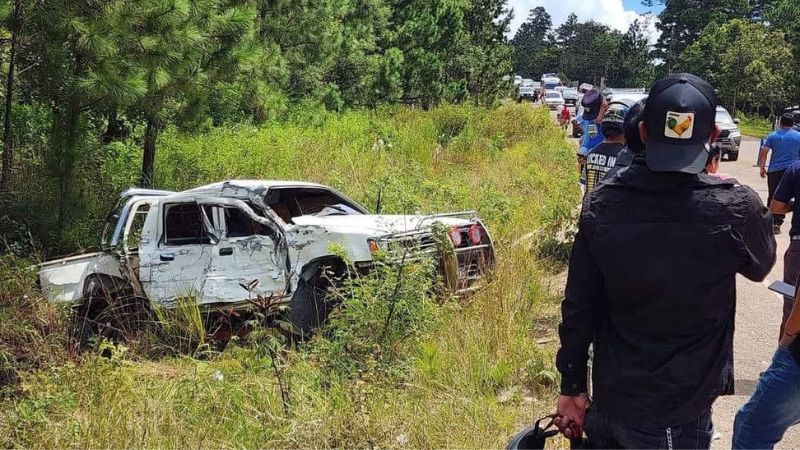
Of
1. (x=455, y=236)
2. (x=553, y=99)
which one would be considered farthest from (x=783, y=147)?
(x=553, y=99)

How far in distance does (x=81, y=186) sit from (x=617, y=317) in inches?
338

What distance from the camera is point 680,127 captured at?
1.90m

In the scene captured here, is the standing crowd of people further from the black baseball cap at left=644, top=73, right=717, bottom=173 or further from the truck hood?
the truck hood

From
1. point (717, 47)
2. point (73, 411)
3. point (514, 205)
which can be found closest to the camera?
point (73, 411)

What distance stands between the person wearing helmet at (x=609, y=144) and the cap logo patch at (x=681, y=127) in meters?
3.65

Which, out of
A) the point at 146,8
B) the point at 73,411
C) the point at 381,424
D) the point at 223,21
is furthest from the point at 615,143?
the point at 223,21

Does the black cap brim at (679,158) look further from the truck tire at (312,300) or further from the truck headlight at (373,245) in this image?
the truck tire at (312,300)

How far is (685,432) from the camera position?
1976 millimetres

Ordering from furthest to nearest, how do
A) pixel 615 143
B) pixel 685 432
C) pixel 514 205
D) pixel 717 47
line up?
pixel 717 47 → pixel 514 205 → pixel 615 143 → pixel 685 432

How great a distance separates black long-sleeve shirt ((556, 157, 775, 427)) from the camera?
1.90m

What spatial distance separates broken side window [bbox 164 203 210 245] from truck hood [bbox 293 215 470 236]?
3.76 feet

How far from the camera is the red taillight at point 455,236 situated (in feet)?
21.6

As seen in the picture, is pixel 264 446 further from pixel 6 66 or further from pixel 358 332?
pixel 6 66

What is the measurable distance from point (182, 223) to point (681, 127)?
20.2 ft
